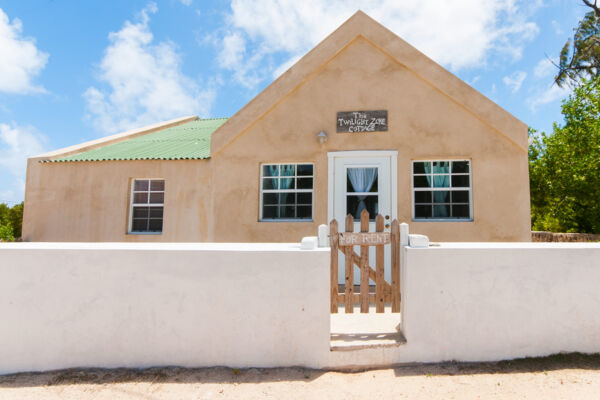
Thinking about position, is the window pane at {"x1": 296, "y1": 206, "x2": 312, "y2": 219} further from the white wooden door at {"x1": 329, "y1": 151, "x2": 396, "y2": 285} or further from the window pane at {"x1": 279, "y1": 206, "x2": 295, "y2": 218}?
the white wooden door at {"x1": 329, "y1": 151, "x2": 396, "y2": 285}

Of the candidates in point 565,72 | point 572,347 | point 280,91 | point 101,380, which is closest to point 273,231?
point 280,91

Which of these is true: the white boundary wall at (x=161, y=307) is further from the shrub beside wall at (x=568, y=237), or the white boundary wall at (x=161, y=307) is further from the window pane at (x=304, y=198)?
the shrub beside wall at (x=568, y=237)

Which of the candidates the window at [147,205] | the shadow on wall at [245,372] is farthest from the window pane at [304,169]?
the shadow on wall at [245,372]

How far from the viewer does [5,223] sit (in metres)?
16.5

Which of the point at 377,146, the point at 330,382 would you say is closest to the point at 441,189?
the point at 377,146

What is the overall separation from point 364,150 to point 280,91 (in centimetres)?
227

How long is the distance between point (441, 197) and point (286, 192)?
331cm

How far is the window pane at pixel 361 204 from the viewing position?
7.32 metres

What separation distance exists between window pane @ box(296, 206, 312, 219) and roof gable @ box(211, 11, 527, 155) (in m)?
2.15

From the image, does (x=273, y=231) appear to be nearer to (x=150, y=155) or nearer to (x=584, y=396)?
(x=150, y=155)

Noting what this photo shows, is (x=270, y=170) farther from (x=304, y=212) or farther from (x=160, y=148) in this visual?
(x=160, y=148)

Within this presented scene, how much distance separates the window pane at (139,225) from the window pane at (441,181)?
6821mm

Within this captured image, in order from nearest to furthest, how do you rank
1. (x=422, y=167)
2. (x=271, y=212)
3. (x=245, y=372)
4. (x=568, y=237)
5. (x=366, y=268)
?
(x=245, y=372) < (x=366, y=268) < (x=422, y=167) < (x=271, y=212) < (x=568, y=237)

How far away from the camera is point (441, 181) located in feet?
23.9
